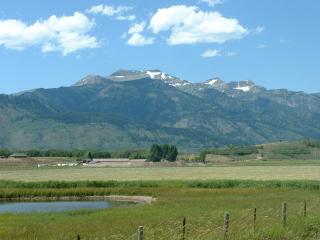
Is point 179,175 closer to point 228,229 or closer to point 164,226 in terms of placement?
point 164,226

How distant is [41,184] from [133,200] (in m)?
23.0

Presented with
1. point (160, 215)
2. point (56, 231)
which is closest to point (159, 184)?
point (160, 215)

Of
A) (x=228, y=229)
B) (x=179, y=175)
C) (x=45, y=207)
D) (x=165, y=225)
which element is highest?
(x=228, y=229)

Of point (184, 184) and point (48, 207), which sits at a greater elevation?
point (184, 184)

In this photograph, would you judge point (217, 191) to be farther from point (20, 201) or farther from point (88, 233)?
point (88, 233)

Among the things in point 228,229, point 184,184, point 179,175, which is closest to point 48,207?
point 184,184

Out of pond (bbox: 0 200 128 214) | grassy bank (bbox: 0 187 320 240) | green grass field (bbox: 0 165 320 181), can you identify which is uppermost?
grassy bank (bbox: 0 187 320 240)

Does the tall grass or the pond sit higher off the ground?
the tall grass

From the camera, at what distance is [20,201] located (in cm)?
6919

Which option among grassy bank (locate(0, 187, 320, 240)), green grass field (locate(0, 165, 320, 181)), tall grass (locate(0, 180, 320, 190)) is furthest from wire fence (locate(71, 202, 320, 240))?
green grass field (locate(0, 165, 320, 181))

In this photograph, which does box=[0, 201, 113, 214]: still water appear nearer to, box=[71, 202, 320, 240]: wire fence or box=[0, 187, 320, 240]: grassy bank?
box=[0, 187, 320, 240]: grassy bank

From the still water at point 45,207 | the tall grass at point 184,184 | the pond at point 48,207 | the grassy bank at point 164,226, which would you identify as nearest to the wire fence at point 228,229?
the grassy bank at point 164,226

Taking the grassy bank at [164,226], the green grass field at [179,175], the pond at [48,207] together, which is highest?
the grassy bank at [164,226]

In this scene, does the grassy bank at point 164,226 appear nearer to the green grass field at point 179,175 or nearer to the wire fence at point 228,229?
the wire fence at point 228,229
